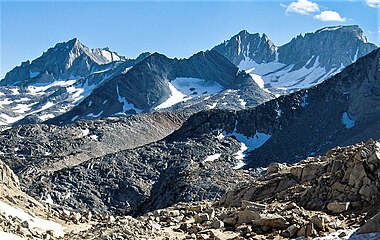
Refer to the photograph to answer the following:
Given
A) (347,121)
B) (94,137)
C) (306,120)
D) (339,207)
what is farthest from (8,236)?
(94,137)

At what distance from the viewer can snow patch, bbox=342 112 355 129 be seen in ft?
445

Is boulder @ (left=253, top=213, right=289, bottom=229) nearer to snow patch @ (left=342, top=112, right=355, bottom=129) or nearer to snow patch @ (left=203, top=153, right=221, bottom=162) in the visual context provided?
snow patch @ (left=203, top=153, right=221, bottom=162)

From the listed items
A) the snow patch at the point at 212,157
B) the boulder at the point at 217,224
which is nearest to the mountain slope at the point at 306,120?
the snow patch at the point at 212,157

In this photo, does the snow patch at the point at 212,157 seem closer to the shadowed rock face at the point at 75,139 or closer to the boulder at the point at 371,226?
the shadowed rock face at the point at 75,139

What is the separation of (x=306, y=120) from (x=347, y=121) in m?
12.2

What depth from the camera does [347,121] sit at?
455ft

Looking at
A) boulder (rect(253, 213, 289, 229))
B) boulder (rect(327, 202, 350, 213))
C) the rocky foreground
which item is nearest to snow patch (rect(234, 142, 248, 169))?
the rocky foreground

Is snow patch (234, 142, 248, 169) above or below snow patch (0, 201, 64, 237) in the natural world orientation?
below

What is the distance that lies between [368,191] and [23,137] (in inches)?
6143

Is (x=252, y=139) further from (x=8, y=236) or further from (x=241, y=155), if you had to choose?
(x=8, y=236)

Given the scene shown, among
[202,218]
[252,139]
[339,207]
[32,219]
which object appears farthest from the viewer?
[252,139]

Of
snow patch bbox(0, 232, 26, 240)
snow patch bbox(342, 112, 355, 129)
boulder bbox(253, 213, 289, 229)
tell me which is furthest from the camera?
snow patch bbox(342, 112, 355, 129)

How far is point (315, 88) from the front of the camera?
163250 millimetres

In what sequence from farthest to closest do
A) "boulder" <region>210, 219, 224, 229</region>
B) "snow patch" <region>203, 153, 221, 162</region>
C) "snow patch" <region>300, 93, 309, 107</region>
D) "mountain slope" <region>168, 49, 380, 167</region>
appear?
"snow patch" <region>300, 93, 309, 107</region>, "snow patch" <region>203, 153, 221, 162</region>, "mountain slope" <region>168, 49, 380, 167</region>, "boulder" <region>210, 219, 224, 229</region>
